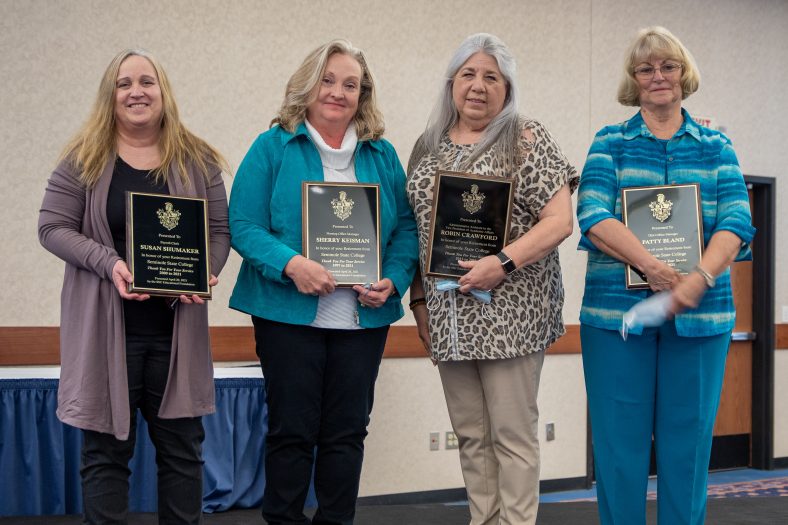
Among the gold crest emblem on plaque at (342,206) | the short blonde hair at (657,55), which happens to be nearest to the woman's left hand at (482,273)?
the gold crest emblem on plaque at (342,206)

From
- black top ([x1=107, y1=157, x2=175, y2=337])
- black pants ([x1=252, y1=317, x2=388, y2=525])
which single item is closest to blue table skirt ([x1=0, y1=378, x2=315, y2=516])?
black pants ([x1=252, y1=317, x2=388, y2=525])

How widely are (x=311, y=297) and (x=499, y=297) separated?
54 centimetres

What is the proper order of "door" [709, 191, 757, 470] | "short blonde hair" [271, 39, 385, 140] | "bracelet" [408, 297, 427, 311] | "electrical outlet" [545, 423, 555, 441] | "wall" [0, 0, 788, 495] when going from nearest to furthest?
A: "short blonde hair" [271, 39, 385, 140]
"bracelet" [408, 297, 427, 311]
"wall" [0, 0, 788, 495]
"electrical outlet" [545, 423, 555, 441]
"door" [709, 191, 757, 470]

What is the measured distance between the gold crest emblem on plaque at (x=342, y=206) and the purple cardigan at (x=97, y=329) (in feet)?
1.33

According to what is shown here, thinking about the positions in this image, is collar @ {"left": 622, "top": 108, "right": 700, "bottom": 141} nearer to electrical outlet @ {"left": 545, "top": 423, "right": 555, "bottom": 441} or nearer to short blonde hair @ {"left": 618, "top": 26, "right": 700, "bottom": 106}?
short blonde hair @ {"left": 618, "top": 26, "right": 700, "bottom": 106}

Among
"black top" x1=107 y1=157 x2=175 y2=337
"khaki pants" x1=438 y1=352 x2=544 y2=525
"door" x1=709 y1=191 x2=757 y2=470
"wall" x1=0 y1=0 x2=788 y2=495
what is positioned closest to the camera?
"black top" x1=107 y1=157 x2=175 y2=337

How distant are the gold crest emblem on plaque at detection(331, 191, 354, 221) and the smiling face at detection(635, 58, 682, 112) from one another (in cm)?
93

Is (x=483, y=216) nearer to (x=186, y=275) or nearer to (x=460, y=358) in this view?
(x=460, y=358)

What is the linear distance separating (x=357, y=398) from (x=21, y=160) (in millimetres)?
2478

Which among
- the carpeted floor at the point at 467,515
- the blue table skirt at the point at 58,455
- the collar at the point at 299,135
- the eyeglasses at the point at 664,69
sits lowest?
the carpeted floor at the point at 467,515

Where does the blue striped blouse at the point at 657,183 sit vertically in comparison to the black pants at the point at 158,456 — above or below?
above

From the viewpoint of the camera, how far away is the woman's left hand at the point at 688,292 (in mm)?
2252

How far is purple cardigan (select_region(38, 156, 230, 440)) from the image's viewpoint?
7.21 feet

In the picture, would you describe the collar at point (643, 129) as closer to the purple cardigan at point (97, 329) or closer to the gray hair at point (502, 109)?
the gray hair at point (502, 109)
